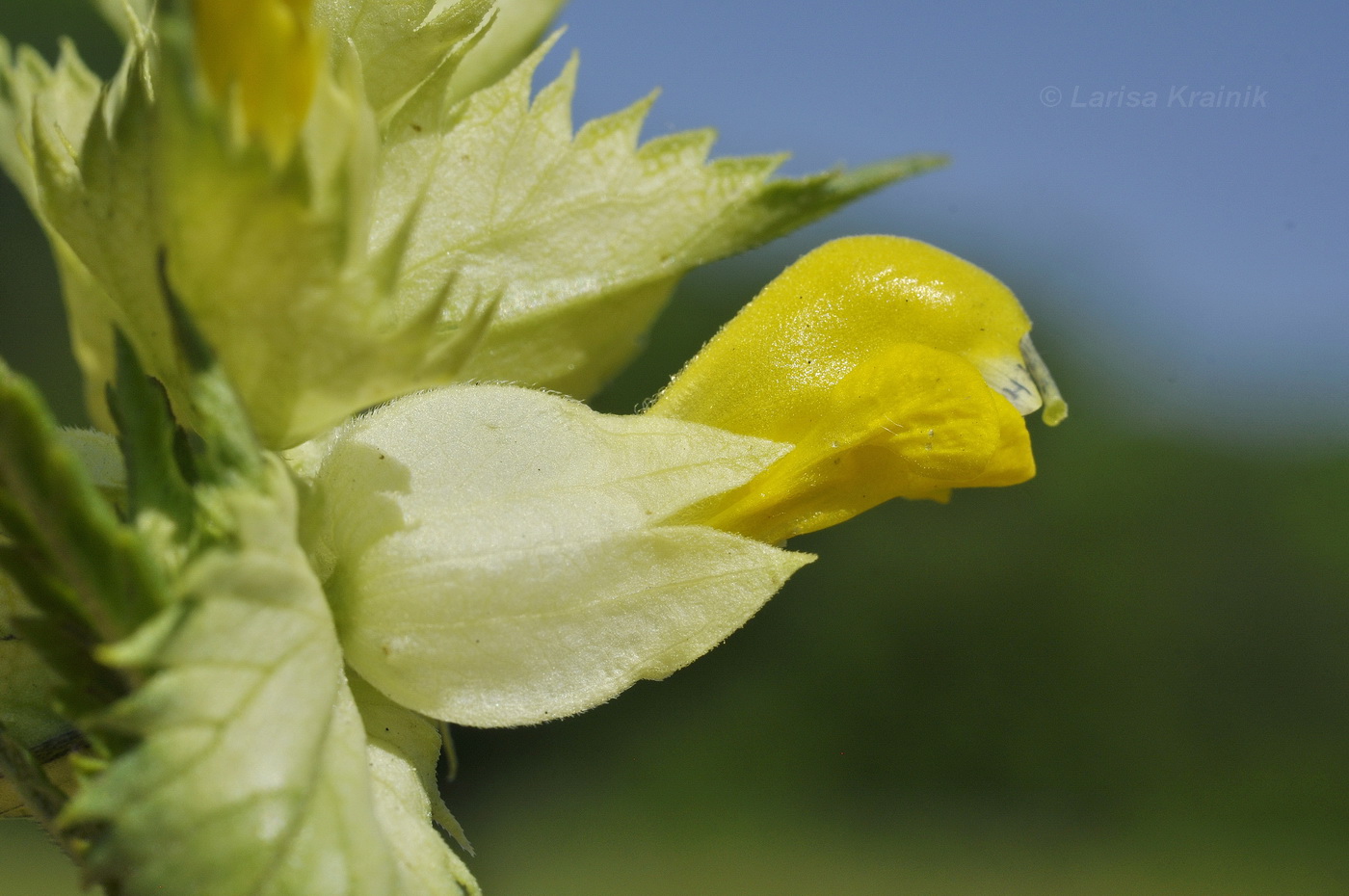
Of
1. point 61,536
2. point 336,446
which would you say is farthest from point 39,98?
point 61,536

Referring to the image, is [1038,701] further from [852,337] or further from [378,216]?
[378,216]

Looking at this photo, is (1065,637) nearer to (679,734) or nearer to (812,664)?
(812,664)

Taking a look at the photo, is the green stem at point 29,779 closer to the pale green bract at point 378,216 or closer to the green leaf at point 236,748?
the green leaf at point 236,748

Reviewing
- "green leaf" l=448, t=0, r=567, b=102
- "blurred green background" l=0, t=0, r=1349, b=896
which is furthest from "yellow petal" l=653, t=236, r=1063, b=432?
"blurred green background" l=0, t=0, r=1349, b=896

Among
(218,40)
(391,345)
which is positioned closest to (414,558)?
(391,345)

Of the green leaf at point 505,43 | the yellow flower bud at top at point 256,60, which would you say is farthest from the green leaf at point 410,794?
the green leaf at point 505,43

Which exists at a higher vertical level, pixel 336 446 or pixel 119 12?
pixel 119 12

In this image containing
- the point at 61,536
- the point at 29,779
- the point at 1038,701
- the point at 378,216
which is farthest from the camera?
the point at 1038,701
